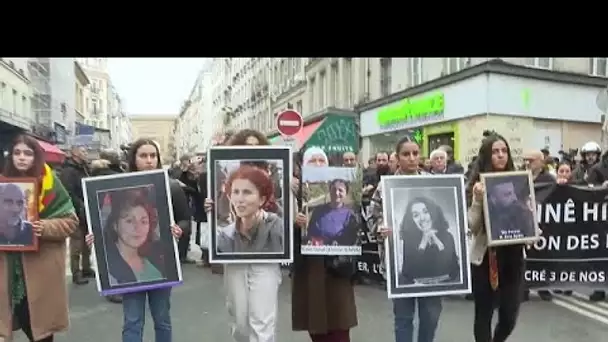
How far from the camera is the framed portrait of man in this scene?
420cm

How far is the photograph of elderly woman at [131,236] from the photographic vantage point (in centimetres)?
432

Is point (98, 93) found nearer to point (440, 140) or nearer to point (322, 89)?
point (322, 89)

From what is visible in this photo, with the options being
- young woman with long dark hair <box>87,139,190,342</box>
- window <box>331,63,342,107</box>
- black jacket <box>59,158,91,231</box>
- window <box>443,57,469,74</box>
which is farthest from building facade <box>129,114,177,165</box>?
young woman with long dark hair <box>87,139,190,342</box>

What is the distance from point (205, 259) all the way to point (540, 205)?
17.2 ft

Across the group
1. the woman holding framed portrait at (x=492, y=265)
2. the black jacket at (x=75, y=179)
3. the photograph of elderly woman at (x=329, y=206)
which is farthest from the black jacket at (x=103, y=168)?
the woman holding framed portrait at (x=492, y=265)

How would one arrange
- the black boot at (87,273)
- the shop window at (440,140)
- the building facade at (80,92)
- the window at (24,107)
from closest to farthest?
1. the black boot at (87,273)
2. the shop window at (440,140)
3. the window at (24,107)
4. the building facade at (80,92)

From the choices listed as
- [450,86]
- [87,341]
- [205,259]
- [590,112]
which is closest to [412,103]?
[450,86]

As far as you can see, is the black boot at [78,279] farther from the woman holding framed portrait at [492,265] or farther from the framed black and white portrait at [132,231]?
the woman holding framed portrait at [492,265]

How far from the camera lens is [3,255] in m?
4.25

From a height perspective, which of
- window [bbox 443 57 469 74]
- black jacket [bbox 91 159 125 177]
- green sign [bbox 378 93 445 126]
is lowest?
black jacket [bbox 91 159 125 177]

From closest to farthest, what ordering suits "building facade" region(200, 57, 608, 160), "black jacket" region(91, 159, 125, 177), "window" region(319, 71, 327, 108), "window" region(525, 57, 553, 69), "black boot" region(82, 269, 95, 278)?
1. "black jacket" region(91, 159, 125, 177)
2. "black boot" region(82, 269, 95, 278)
3. "building facade" region(200, 57, 608, 160)
4. "window" region(525, 57, 553, 69)
5. "window" region(319, 71, 327, 108)

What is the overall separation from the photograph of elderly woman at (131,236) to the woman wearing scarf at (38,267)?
277mm

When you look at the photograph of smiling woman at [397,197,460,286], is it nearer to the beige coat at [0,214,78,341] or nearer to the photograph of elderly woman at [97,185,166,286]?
the photograph of elderly woman at [97,185,166,286]
